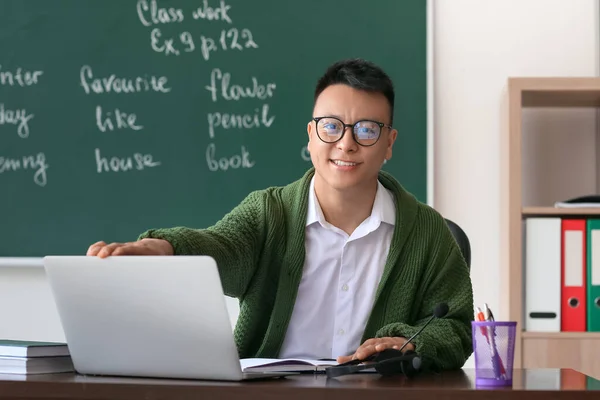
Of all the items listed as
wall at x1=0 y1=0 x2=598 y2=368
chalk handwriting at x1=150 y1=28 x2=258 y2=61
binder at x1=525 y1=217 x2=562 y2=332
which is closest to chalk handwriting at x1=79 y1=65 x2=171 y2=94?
chalk handwriting at x1=150 y1=28 x2=258 y2=61

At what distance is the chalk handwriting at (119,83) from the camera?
302 cm

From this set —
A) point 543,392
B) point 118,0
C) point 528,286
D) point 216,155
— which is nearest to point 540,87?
point 528,286

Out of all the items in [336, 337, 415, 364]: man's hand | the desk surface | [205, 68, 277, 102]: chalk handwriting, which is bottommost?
the desk surface

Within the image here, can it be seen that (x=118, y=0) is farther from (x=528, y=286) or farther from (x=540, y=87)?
(x=528, y=286)

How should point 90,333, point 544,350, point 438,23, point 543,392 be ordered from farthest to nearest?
point 438,23
point 544,350
point 90,333
point 543,392

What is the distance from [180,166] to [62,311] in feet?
5.84

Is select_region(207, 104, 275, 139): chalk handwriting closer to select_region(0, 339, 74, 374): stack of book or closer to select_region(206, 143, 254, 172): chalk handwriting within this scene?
select_region(206, 143, 254, 172): chalk handwriting

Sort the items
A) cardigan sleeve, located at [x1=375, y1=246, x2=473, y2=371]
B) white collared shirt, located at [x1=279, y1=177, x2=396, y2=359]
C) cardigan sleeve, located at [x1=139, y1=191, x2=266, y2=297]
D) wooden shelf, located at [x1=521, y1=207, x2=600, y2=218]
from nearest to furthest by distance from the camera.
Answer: cardigan sleeve, located at [x1=375, y1=246, x2=473, y2=371]
cardigan sleeve, located at [x1=139, y1=191, x2=266, y2=297]
white collared shirt, located at [x1=279, y1=177, x2=396, y2=359]
wooden shelf, located at [x1=521, y1=207, x2=600, y2=218]

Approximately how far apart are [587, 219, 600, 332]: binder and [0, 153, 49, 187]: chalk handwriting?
179 cm

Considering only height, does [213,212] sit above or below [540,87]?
below

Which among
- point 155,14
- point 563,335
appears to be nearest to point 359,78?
point 563,335

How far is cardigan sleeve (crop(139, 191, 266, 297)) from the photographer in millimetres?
1526

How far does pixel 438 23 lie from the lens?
2.93m

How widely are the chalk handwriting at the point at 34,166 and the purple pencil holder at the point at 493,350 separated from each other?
7.15 feet
